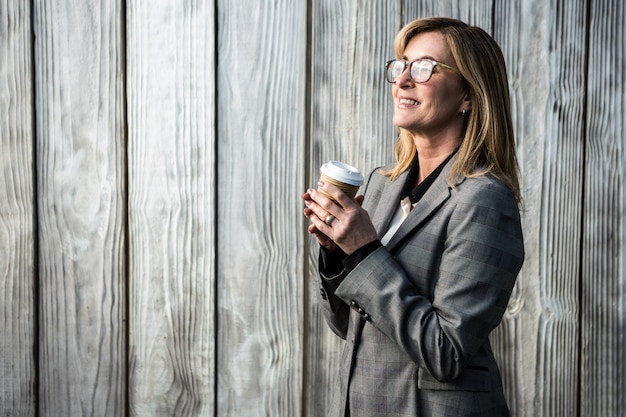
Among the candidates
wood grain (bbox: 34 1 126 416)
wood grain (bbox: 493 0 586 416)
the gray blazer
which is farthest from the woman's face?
wood grain (bbox: 34 1 126 416)

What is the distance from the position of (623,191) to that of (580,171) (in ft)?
0.50

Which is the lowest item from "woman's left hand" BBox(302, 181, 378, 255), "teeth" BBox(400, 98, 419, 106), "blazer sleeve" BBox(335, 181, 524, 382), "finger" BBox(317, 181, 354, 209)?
"blazer sleeve" BBox(335, 181, 524, 382)

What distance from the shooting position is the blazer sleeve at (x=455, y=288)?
1.30 m

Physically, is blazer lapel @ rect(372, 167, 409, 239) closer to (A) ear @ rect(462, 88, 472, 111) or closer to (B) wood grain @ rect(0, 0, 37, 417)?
(A) ear @ rect(462, 88, 472, 111)

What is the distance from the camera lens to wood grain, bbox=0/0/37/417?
77.1 inches

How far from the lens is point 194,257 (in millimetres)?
2008

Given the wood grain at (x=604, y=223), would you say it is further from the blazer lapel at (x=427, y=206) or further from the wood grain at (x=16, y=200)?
the wood grain at (x=16, y=200)

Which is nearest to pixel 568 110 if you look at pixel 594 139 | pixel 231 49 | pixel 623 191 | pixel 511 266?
pixel 594 139

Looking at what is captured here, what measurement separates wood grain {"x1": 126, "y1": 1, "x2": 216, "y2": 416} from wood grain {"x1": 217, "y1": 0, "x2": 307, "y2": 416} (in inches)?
1.8

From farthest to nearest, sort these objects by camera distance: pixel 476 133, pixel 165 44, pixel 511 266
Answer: pixel 165 44, pixel 476 133, pixel 511 266

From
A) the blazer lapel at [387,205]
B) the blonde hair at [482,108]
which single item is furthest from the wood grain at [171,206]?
the blonde hair at [482,108]

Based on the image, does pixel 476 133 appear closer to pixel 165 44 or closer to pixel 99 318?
pixel 165 44

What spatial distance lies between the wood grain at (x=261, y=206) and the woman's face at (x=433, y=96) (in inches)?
22.3

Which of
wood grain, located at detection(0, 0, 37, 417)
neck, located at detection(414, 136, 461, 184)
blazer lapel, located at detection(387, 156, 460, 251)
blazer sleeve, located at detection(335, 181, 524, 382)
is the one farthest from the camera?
wood grain, located at detection(0, 0, 37, 417)
